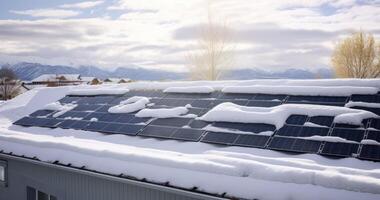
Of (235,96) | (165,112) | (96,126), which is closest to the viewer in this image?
(165,112)

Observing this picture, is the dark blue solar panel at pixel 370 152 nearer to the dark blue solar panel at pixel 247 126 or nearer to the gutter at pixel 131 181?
→ the dark blue solar panel at pixel 247 126

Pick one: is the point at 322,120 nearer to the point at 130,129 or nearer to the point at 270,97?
the point at 270,97

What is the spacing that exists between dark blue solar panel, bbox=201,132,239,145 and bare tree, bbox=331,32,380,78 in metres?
33.5

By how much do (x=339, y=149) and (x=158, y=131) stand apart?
4596mm

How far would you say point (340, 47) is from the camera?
131 feet

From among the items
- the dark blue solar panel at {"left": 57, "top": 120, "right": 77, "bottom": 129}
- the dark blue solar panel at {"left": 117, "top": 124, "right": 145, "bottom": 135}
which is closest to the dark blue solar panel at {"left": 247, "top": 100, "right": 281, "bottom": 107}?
the dark blue solar panel at {"left": 117, "top": 124, "right": 145, "bottom": 135}

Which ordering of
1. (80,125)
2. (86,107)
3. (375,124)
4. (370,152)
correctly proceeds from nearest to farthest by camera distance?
(370,152), (375,124), (80,125), (86,107)

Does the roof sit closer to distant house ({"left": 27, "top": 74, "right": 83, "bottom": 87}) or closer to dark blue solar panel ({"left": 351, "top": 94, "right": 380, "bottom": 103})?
dark blue solar panel ({"left": 351, "top": 94, "right": 380, "bottom": 103})

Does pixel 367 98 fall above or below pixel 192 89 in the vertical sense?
above

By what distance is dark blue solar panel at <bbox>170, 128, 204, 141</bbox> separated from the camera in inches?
350

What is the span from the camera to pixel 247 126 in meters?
8.78

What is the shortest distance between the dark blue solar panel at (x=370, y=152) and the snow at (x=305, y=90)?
2.34m

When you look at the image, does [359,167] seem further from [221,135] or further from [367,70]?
[367,70]

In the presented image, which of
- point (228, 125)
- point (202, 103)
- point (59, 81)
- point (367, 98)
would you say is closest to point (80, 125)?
point (202, 103)
